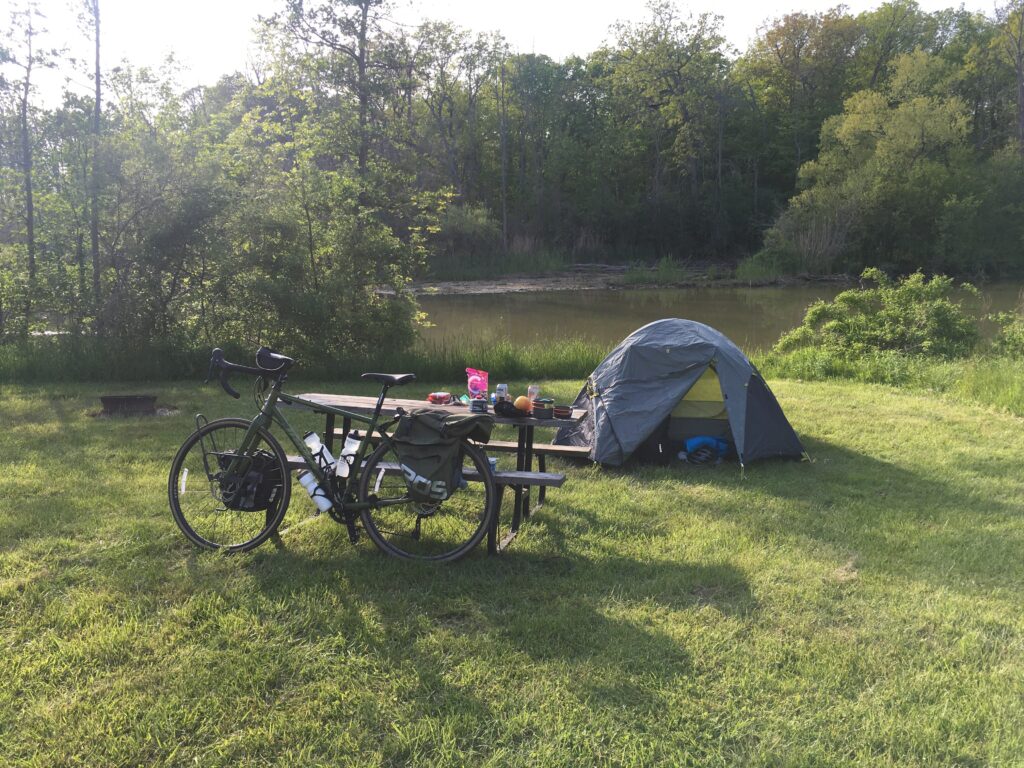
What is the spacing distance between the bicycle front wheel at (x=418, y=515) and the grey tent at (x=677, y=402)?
1.67m

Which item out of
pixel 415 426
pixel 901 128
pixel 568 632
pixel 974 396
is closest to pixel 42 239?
pixel 415 426

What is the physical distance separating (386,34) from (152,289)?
8.65 m

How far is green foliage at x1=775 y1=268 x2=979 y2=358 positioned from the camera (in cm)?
1091

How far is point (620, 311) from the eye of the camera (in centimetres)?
2391

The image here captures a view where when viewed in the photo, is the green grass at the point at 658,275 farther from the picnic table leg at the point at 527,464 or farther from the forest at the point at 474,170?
the picnic table leg at the point at 527,464

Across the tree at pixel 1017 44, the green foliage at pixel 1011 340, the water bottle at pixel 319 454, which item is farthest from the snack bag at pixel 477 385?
the tree at pixel 1017 44

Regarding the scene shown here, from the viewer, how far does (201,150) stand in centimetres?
996

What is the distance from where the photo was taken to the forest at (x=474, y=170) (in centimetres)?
972

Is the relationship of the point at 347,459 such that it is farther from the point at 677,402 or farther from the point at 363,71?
the point at 363,71

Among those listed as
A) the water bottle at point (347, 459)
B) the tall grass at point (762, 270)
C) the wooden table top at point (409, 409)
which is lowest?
the water bottle at point (347, 459)

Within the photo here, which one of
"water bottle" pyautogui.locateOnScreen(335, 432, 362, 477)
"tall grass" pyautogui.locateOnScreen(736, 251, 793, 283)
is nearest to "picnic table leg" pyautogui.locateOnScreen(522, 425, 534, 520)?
"water bottle" pyautogui.locateOnScreen(335, 432, 362, 477)

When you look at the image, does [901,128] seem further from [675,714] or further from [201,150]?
[675,714]

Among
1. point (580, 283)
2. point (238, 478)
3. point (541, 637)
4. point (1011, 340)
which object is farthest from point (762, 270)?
point (541, 637)

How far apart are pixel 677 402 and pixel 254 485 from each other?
3458 mm
